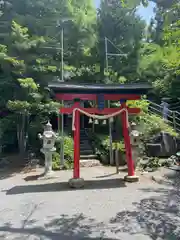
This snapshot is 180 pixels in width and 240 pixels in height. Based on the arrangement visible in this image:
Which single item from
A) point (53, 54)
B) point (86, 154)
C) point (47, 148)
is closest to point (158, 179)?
point (47, 148)

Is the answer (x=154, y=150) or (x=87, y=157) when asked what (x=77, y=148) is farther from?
(x=154, y=150)

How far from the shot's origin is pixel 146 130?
11.0 meters

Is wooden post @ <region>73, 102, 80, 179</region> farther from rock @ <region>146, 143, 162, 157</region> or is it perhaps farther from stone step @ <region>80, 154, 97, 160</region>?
rock @ <region>146, 143, 162, 157</region>

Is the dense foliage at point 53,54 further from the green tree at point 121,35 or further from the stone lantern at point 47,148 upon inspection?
the stone lantern at point 47,148

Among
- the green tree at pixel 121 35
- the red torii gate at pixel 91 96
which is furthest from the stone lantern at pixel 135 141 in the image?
the green tree at pixel 121 35

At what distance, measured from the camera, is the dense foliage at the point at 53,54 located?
9859mm

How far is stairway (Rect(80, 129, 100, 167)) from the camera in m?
10.2

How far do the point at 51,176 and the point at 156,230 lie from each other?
4795mm

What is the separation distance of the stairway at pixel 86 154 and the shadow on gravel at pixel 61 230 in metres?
5.45

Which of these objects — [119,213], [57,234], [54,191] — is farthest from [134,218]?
[54,191]

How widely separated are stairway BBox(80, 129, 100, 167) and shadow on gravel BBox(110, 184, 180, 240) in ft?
14.6

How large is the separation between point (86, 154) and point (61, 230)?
7019 mm

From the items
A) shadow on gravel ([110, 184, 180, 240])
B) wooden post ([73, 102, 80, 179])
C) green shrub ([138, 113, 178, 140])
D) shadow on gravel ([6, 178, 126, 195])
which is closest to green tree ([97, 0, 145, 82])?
green shrub ([138, 113, 178, 140])

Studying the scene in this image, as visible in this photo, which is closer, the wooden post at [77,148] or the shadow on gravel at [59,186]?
the shadow on gravel at [59,186]
